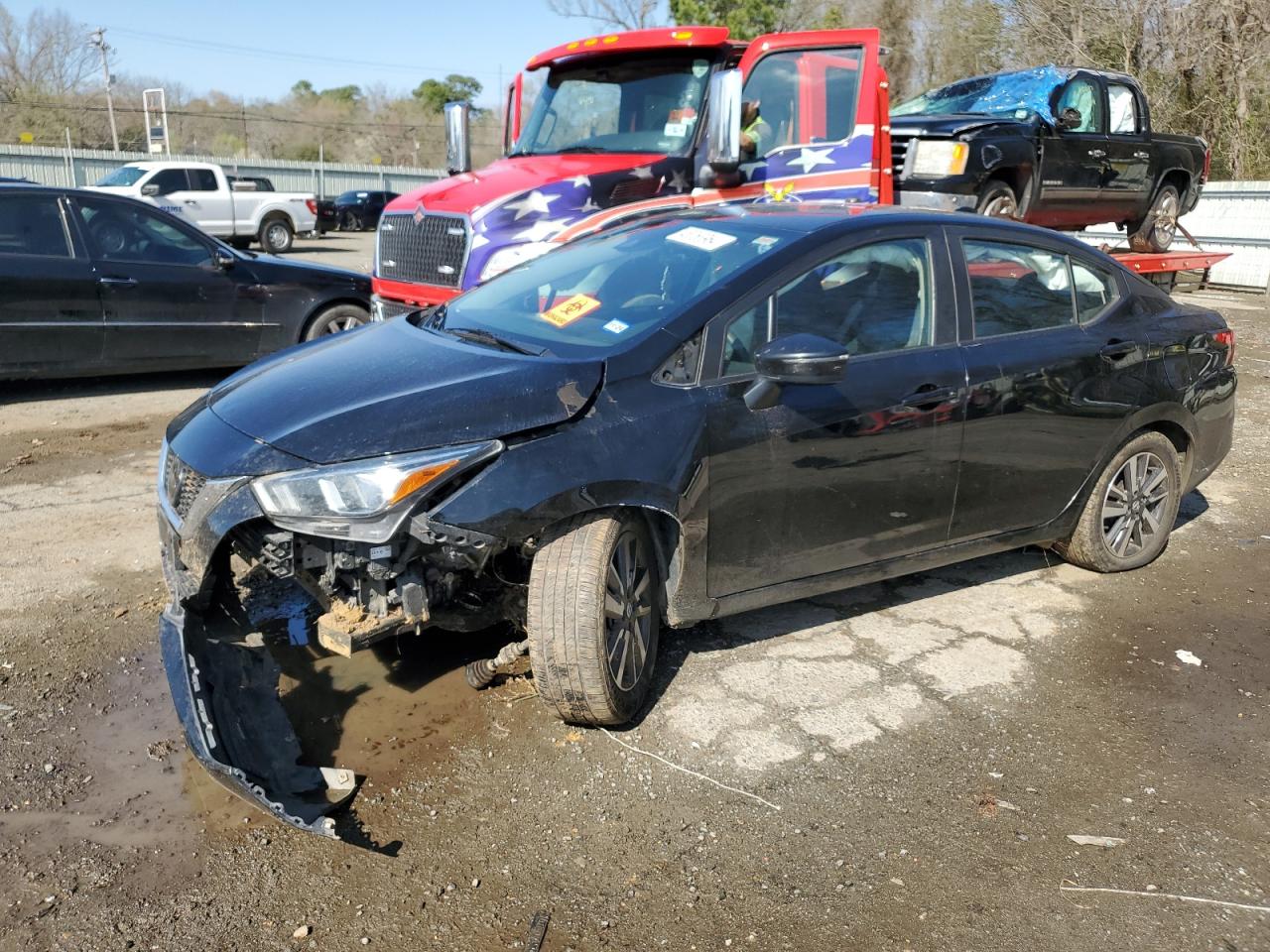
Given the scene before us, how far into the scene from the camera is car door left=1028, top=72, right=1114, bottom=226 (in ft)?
30.0

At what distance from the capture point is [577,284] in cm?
417

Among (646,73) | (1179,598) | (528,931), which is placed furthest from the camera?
(646,73)

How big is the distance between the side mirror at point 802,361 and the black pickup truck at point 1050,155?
205 inches

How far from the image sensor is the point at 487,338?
12.6 ft

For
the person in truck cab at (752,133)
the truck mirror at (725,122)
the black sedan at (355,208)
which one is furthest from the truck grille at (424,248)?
the black sedan at (355,208)

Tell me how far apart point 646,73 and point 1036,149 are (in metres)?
3.56

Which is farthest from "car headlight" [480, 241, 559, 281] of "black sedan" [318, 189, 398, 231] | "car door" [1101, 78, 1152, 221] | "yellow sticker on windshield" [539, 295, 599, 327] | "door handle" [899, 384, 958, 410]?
"black sedan" [318, 189, 398, 231]

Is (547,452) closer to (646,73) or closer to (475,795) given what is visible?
(475,795)

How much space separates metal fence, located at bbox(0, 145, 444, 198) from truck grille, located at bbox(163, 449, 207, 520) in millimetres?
25337

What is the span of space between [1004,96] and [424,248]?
18.9 feet

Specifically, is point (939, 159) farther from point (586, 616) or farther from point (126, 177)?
point (126, 177)

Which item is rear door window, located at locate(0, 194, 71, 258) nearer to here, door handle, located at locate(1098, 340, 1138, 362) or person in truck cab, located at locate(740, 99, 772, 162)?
person in truck cab, located at locate(740, 99, 772, 162)

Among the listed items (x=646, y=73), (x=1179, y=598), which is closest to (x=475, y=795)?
(x=1179, y=598)

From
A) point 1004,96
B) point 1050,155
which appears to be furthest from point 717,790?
point 1004,96
